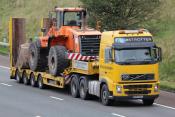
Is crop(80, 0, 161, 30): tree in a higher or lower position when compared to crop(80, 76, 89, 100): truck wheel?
higher

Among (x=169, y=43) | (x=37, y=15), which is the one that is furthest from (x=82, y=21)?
(x=37, y=15)

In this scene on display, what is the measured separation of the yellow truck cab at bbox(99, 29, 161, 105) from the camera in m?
24.5

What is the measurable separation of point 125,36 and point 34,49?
8456 mm

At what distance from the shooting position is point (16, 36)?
119 ft

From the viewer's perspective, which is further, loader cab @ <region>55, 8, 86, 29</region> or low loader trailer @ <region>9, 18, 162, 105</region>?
loader cab @ <region>55, 8, 86, 29</region>

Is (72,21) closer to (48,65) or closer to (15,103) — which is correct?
(48,65)

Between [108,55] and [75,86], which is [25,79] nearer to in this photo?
[75,86]

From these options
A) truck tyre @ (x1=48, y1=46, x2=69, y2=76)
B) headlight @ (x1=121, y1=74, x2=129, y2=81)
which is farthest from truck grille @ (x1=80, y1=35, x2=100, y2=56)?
headlight @ (x1=121, y1=74, x2=129, y2=81)

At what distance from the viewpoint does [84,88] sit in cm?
2677

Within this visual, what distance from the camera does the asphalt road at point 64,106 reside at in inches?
874

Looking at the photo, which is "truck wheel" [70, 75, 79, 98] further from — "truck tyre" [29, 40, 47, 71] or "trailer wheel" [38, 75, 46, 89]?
"truck tyre" [29, 40, 47, 71]

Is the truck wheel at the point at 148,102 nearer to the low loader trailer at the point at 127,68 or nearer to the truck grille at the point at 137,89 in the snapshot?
the low loader trailer at the point at 127,68

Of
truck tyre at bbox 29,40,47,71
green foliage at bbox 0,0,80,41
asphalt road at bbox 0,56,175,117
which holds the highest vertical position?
green foliage at bbox 0,0,80,41

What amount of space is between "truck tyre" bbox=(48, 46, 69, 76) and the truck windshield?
4.82 m
